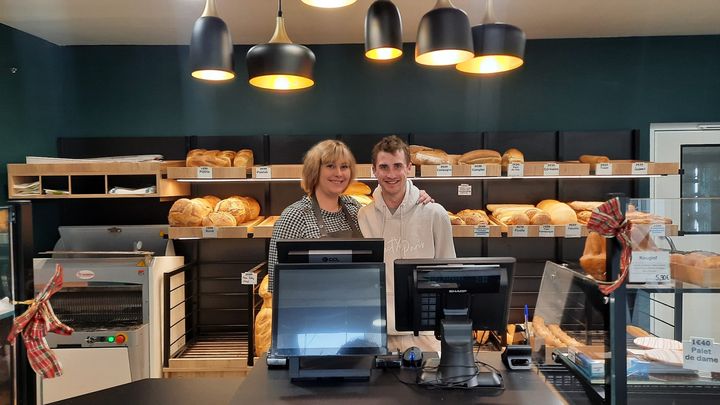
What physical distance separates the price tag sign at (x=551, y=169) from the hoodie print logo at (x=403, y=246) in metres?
1.18

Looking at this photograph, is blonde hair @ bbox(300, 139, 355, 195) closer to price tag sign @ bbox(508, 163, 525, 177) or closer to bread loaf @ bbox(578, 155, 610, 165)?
price tag sign @ bbox(508, 163, 525, 177)

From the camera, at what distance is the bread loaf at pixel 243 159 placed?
10.3 ft

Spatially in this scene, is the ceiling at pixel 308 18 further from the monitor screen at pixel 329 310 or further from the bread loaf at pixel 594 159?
the monitor screen at pixel 329 310

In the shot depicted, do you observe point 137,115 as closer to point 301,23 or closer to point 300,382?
point 301,23

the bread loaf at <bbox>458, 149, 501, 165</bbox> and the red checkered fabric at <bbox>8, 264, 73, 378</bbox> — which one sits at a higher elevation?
the bread loaf at <bbox>458, 149, 501, 165</bbox>

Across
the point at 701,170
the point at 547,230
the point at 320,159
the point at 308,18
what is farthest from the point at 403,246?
the point at 701,170

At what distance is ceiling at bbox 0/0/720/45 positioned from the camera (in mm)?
2768

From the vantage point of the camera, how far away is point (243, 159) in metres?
3.15

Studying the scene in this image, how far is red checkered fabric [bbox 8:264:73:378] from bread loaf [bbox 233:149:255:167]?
6.23 ft

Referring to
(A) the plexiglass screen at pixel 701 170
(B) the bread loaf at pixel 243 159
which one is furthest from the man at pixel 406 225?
(A) the plexiglass screen at pixel 701 170

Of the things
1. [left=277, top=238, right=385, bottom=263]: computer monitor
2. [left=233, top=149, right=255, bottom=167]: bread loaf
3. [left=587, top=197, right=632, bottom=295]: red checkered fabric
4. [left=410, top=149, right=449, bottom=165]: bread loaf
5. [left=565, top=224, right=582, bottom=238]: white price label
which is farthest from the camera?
[left=233, top=149, right=255, bottom=167]: bread loaf

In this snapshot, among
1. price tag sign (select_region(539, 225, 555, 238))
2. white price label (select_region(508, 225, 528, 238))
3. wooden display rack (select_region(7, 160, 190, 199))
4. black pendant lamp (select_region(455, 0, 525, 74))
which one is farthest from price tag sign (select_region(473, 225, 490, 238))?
wooden display rack (select_region(7, 160, 190, 199))

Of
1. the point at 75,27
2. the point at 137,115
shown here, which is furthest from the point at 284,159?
the point at 75,27

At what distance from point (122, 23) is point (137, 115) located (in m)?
0.71
